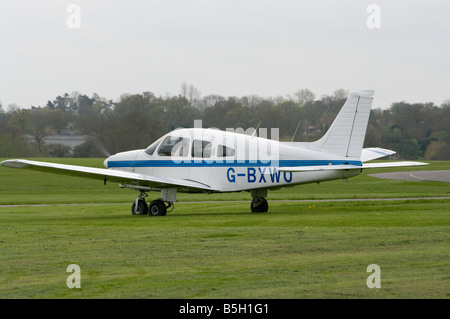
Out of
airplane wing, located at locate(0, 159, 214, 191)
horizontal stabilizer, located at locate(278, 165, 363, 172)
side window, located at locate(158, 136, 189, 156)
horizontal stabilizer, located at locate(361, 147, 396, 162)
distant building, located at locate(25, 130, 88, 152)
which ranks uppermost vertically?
distant building, located at locate(25, 130, 88, 152)

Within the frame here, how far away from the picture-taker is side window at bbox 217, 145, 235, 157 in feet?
70.8

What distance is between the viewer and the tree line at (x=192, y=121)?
47.2m

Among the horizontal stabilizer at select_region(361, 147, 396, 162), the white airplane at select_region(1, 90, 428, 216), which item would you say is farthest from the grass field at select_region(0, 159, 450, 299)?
the horizontal stabilizer at select_region(361, 147, 396, 162)

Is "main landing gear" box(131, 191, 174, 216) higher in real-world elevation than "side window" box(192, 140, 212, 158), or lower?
lower

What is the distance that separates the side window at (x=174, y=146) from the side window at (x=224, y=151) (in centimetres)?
107

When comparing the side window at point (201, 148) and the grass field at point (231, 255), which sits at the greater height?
the side window at point (201, 148)

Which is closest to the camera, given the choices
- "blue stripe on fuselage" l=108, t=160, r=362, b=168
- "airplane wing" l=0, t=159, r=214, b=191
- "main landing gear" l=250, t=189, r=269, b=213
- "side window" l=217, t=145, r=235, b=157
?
"airplane wing" l=0, t=159, r=214, b=191

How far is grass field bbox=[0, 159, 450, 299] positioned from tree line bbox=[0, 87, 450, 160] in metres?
17.4

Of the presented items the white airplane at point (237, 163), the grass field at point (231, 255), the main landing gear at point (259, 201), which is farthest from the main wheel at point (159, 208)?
the main landing gear at point (259, 201)

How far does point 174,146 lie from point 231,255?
10364 mm

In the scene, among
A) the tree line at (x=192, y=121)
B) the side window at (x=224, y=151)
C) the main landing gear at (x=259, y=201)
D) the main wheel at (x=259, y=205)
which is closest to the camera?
the side window at (x=224, y=151)

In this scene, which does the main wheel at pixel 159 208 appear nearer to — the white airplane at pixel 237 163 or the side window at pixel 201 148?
the white airplane at pixel 237 163

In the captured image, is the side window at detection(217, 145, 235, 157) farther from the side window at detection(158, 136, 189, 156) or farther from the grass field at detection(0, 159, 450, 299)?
the grass field at detection(0, 159, 450, 299)
